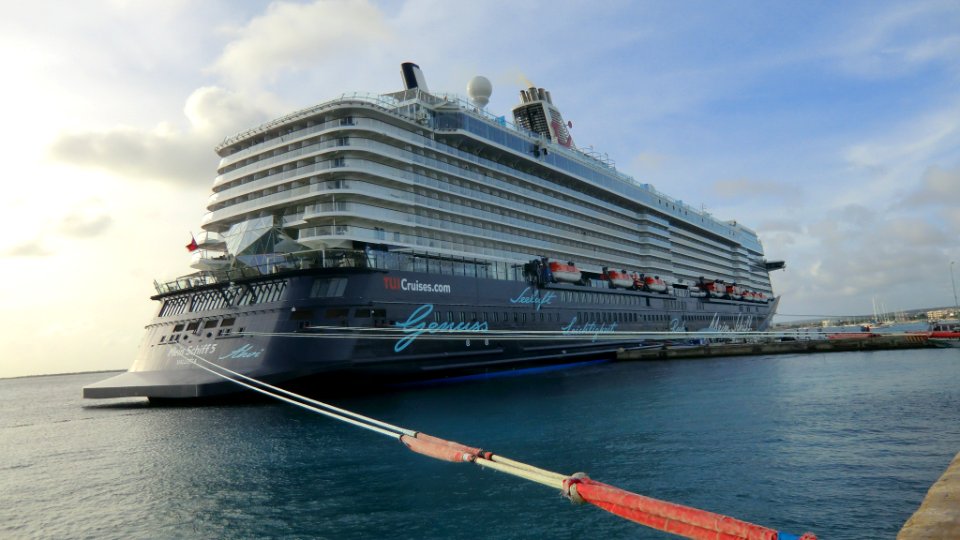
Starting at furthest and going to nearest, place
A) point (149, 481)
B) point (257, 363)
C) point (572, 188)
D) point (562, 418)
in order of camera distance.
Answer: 1. point (572, 188)
2. point (257, 363)
3. point (562, 418)
4. point (149, 481)

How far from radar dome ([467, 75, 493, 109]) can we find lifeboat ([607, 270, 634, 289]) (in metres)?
18.6

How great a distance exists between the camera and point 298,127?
33.2 meters

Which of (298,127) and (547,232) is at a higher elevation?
(298,127)

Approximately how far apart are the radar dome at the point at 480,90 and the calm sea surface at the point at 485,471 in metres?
27.4

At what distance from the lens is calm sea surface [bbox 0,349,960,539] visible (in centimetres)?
1078

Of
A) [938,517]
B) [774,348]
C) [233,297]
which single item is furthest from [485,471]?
[774,348]

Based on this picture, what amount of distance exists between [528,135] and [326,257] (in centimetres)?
2304

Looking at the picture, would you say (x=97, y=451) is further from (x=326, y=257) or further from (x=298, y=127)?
(x=298, y=127)

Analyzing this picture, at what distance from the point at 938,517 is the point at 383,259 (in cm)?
2513

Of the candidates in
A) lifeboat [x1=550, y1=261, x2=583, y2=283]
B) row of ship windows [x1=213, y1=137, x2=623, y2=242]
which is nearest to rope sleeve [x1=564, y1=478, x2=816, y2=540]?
row of ship windows [x1=213, y1=137, x2=623, y2=242]

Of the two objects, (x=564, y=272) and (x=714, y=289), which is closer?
(x=564, y=272)

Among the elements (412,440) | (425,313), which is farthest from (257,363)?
(412,440)

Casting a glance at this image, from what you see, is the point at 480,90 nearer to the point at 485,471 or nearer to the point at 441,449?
the point at 485,471

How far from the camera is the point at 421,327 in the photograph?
97.2 feet
